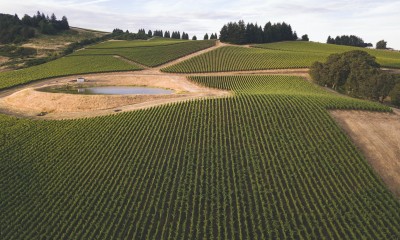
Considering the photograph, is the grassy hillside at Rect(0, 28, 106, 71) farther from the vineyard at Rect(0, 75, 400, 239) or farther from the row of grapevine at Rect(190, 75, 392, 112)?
the vineyard at Rect(0, 75, 400, 239)

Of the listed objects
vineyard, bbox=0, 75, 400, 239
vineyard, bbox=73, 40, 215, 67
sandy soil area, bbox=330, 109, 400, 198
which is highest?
vineyard, bbox=73, 40, 215, 67

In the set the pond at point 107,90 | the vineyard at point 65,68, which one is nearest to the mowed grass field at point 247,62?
the vineyard at point 65,68

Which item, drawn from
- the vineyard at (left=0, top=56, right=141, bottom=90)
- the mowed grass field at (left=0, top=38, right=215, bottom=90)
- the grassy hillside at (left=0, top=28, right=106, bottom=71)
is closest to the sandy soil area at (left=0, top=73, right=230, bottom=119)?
the vineyard at (left=0, top=56, right=141, bottom=90)

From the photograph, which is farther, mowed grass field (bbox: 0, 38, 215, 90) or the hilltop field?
mowed grass field (bbox: 0, 38, 215, 90)

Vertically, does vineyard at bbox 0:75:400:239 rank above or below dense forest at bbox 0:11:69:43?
below

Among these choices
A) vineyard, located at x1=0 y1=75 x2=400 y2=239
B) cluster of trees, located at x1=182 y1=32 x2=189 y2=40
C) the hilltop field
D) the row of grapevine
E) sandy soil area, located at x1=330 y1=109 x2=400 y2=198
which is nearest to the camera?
vineyard, located at x1=0 y1=75 x2=400 y2=239

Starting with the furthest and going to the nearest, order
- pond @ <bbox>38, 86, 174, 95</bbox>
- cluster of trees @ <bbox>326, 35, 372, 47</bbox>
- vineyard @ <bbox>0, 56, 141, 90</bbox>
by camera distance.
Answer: cluster of trees @ <bbox>326, 35, 372, 47</bbox>
vineyard @ <bbox>0, 56, 141, 90</bbox>
pond @ <bbox>38, 86, 174, 95</bbox>

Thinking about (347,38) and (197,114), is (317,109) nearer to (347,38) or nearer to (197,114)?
(197,114)
